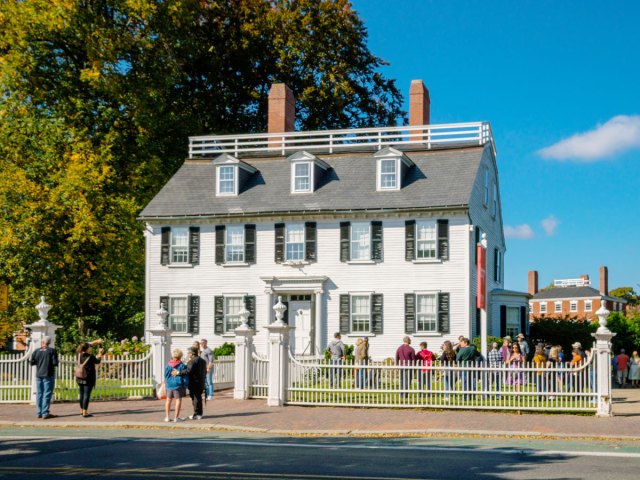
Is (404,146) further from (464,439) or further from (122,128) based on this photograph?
(464,439)

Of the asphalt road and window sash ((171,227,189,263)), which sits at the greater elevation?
window sash ((171,227,189,263))

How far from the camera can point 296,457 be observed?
13.0m

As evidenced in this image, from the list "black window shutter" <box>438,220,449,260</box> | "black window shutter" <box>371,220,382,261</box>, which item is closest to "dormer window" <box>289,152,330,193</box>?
"black window shutter" <box>371,220,382,261</box>

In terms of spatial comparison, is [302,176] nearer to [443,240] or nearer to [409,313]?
[443,240]

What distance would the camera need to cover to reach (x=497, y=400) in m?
20.3

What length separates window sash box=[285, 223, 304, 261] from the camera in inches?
1398

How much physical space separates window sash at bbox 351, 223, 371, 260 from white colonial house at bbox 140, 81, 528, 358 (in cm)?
5

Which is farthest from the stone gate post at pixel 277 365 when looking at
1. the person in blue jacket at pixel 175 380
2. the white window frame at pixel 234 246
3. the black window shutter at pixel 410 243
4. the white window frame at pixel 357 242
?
the white window frame at pixel 234 246

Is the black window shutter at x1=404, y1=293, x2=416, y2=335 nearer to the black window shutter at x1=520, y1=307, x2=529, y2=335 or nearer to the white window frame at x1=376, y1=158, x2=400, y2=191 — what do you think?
the white window frame at x1=376, y1=158, x2=400, y2=191

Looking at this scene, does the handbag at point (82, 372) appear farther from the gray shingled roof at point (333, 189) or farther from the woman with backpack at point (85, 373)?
the gray shingled roof at point (333, 189)

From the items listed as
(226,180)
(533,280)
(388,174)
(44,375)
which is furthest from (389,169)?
(533,280)

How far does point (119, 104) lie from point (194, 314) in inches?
494

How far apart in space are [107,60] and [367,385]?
25686 millimetres

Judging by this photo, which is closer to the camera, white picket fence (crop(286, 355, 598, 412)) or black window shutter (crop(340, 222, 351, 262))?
white picket fence (crop(286, 355, 598, 412))
